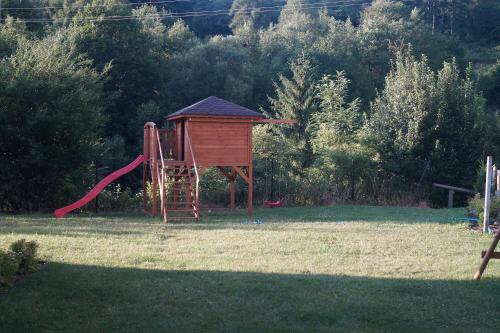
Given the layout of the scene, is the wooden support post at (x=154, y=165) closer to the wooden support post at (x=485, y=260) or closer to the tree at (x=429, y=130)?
the tree at (x=429, y=130)

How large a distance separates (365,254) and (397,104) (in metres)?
17.2

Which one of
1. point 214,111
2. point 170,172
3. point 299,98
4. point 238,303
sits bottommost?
point 238,303

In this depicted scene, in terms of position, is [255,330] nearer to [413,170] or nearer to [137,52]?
[413,170]

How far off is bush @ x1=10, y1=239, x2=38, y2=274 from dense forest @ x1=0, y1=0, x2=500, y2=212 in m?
12.1

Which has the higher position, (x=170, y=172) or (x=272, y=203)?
(x=170, y=172)

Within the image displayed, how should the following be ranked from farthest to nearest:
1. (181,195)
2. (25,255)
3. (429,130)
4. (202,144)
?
(429,130) → (202,144) → (181,195) → (25,255)

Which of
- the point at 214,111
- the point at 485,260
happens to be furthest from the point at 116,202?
the point at 485,260

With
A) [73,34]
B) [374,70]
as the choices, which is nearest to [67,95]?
[73,34]

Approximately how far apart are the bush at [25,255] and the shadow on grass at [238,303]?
186 mm

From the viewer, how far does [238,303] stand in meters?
7.17

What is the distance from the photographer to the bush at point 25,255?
26.9ft

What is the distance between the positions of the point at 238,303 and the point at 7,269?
2879 millimetres

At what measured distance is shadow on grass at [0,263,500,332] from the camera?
647 centimetres

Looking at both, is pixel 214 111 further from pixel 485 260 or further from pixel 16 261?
pixel 485 260
